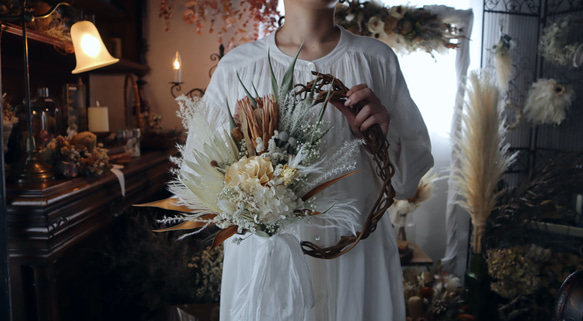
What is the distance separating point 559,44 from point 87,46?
10.2ft

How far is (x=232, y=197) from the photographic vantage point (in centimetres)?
77

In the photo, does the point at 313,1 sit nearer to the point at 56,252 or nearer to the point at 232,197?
the point at 232,197

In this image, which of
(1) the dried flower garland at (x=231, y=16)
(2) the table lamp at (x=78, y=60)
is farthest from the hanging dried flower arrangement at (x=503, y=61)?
(2) the table lamp at (x=78, y=60)

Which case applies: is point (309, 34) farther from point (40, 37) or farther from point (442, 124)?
point (442, 124)

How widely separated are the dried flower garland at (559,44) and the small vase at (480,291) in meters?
1.59

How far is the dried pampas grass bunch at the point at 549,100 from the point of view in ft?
9.85

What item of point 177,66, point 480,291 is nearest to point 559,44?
point 480,291

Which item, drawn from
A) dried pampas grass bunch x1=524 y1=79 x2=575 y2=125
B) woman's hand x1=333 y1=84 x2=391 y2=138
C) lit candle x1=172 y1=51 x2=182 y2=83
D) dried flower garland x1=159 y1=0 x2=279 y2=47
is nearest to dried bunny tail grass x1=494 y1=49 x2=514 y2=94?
dried pampas grass bunch x1=524 y1=79 x2=575 y2=125

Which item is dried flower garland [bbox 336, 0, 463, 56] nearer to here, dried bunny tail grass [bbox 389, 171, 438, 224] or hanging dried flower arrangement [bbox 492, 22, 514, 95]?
hanging dried flower arrangement [bbox 492, 22, 514, 95]

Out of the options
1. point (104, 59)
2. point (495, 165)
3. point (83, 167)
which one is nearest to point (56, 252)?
point (83, 167)

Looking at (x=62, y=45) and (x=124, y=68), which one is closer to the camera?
(x=62, y=45)

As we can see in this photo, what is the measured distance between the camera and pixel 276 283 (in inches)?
32.7

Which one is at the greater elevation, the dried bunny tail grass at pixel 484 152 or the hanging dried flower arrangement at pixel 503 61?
the hanging dried flower arrangement at pixel 503 61

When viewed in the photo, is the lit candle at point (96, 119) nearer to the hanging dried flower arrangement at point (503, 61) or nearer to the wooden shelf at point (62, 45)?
the wooden shelf at point (62, 45)
